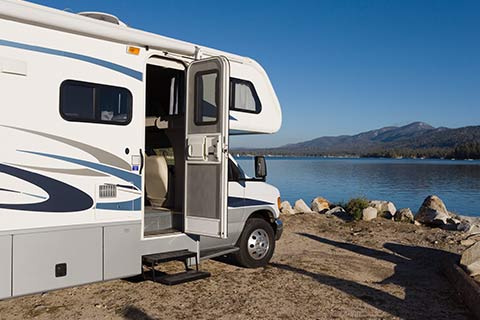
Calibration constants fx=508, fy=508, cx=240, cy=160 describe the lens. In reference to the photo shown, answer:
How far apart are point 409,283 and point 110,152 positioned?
459 cm

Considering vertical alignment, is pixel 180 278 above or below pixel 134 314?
above

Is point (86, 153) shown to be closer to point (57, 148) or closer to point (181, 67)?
point (57, 148)

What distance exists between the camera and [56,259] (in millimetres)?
5082

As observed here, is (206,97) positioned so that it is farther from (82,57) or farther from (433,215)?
(433,215)

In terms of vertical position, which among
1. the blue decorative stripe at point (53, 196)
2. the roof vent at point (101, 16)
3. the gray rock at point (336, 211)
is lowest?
the gray rock at point (336, 211)

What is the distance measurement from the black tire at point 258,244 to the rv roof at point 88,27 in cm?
264

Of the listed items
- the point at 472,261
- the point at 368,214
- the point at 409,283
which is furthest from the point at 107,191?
the point at 368,214

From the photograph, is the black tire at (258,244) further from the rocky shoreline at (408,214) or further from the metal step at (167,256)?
the rocky shoreline at (408,214)

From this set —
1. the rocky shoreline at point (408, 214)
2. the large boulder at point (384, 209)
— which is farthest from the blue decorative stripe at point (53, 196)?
the large boulder at point (384, 209)

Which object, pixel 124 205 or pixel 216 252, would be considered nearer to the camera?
pixel 124 205

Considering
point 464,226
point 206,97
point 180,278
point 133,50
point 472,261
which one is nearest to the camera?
point 133,50

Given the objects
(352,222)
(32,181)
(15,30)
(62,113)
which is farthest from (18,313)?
(352,222)

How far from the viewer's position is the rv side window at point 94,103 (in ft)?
17.3

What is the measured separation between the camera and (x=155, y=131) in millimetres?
7820
